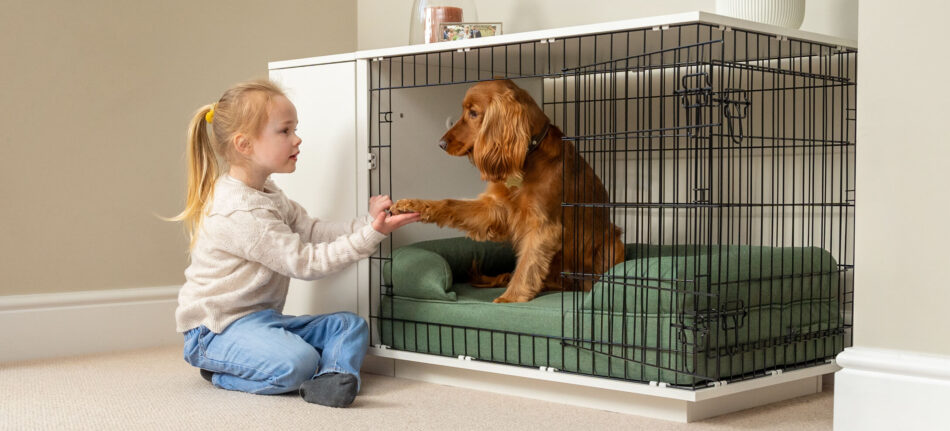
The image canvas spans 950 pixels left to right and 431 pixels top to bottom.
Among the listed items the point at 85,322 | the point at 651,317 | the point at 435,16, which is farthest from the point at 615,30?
the point at 85,322

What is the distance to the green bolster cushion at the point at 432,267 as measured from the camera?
9.64 feet

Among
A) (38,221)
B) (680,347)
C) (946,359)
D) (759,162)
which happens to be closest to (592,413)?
(680,347)

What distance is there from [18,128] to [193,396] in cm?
130

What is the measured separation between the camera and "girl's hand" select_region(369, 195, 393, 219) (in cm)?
288

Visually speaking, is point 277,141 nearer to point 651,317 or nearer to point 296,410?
point 296,410

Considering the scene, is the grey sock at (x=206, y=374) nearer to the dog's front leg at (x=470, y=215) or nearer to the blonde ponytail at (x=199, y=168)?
the blonde ponytail at (x=199, y=168)

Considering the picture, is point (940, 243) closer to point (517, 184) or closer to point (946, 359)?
point (946, 359)

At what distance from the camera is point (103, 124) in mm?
3623

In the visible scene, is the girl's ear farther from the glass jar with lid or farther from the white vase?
the white vase

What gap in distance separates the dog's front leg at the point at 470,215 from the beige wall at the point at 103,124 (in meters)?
1.36

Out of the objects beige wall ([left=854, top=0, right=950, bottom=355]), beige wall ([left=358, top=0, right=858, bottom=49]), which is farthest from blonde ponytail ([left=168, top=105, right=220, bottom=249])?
beige wall ([left=854, top=0, right=950, bottom=355])

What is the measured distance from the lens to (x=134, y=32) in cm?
370

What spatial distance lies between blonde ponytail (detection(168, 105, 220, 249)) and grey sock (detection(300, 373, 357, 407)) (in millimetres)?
628

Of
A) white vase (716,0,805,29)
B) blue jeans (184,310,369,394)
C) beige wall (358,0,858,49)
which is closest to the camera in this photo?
blue jeans (184,310,369,394)
